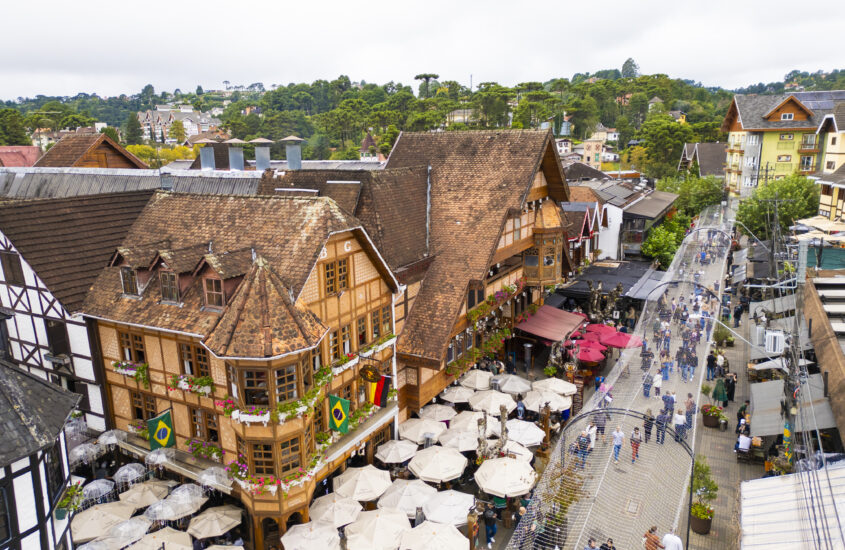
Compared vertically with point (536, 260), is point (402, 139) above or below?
above

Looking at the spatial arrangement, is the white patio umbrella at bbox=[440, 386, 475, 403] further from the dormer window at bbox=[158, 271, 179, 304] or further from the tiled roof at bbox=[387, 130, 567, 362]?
the dormer window at bbox=[158, 271, 179, 304]

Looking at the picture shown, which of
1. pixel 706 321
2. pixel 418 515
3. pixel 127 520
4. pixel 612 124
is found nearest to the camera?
pixel 127 520

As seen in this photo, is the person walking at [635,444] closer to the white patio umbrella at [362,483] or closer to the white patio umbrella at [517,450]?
the white patio umbrella at [517,450]

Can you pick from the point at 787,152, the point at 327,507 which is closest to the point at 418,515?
the point at 327,507

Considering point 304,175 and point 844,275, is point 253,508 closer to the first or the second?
point 304,175

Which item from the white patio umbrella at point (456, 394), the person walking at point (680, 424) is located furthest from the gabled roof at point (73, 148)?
the person walking at point (680, 424)

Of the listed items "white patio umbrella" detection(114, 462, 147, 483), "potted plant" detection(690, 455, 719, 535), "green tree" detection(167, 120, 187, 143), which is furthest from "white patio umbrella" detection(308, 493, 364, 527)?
"green tree" detection(167, 120, 187, 143)

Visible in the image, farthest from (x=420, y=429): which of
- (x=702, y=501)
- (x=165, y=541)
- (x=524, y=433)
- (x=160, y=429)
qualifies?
(x=702, y=501)

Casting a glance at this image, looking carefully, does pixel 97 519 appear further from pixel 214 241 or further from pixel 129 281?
pixel 214 241
